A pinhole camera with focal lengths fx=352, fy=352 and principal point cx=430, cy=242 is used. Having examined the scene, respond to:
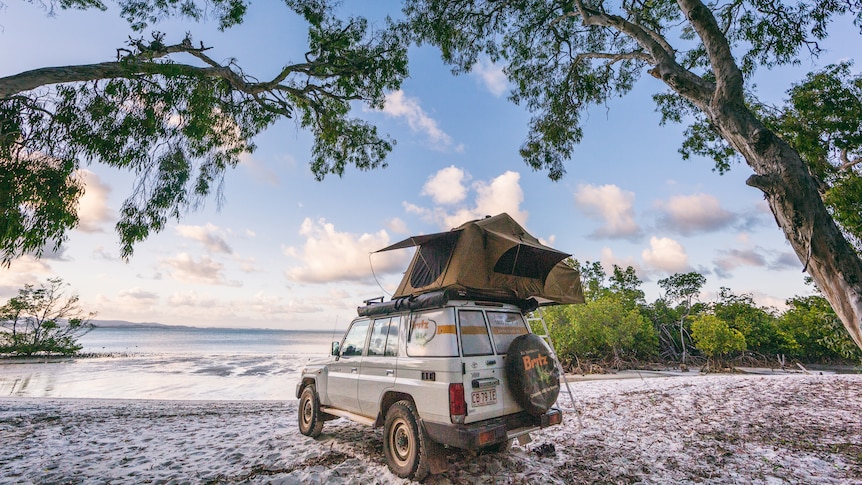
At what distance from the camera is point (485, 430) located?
405 cm

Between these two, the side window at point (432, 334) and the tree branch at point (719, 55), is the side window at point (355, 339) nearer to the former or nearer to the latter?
the side window at point (432, 334)

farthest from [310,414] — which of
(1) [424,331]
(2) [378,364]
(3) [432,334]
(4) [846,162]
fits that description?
(4) [846,162]

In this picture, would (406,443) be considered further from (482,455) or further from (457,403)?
(482,455)

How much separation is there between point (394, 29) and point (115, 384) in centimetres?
2192

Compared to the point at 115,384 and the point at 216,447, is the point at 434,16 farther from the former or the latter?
the point at 115,384

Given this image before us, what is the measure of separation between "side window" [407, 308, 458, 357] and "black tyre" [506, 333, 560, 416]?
88 centimetres

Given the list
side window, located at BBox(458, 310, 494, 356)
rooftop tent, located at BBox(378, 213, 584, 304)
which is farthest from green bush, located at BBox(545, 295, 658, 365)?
side window, located at BBox(458, 310, 494, 356)

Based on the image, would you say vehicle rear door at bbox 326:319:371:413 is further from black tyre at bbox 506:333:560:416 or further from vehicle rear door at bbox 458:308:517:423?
black tyre at bbox 506:333:560:416

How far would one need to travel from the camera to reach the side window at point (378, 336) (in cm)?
567

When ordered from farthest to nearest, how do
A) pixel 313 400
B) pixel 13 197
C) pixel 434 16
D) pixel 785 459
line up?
pixel 434 16 < pixel 313 400 < pixel 13 197 < pixel 785 459

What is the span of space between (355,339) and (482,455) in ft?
9.24

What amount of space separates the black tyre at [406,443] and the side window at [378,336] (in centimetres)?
98

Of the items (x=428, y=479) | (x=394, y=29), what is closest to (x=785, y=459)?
(x=428, y=479)

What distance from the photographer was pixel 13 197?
18.9 feet
